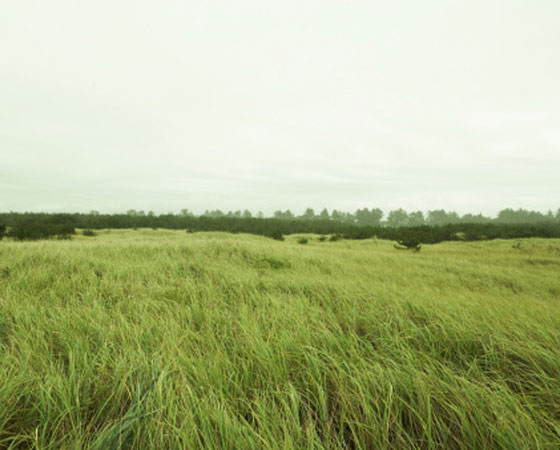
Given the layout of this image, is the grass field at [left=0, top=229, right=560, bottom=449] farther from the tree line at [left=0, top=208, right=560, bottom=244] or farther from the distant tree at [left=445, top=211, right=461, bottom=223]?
the distant tree at [left=445, top=211, right=461, bottom=223]

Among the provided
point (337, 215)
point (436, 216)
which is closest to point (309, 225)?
point (337, 215)

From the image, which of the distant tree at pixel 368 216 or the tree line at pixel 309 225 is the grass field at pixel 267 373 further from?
the distant tree at pixel 368 216

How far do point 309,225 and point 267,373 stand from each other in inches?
2312

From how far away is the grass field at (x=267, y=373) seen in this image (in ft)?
3.67

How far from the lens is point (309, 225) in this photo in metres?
59.8

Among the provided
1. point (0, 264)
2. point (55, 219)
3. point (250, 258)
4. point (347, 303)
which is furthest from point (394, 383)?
point (55, 219)

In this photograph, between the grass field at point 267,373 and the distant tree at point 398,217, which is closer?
the grass field at point 267,373

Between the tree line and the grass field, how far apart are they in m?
14.9

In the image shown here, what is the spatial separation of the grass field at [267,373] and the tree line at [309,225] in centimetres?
1486

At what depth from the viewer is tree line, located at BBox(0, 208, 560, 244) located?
80.1 ft

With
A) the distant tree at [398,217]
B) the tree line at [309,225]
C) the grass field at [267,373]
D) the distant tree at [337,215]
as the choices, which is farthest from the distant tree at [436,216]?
the grass field at [267,373]

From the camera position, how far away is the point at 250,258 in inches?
258

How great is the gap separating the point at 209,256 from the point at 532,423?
6.05 metres

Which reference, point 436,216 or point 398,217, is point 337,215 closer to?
point 398,217
